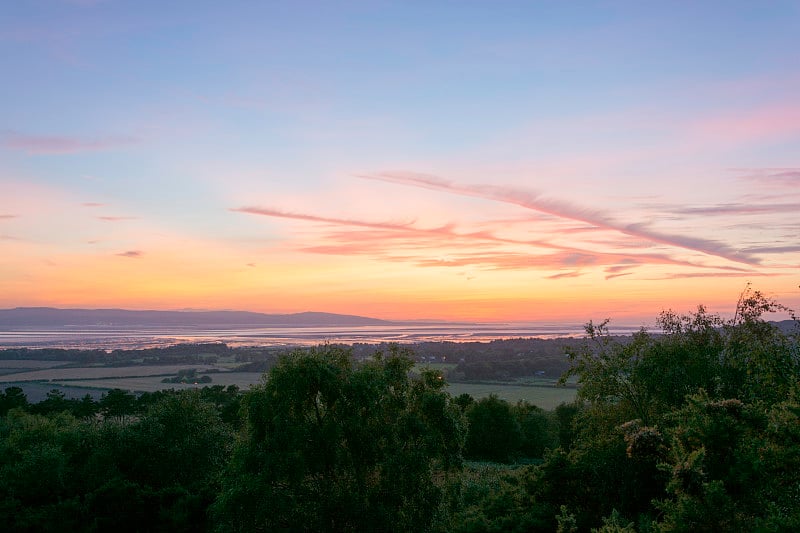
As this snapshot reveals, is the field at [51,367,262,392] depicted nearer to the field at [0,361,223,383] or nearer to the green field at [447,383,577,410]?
the field at [0,361,223,383]

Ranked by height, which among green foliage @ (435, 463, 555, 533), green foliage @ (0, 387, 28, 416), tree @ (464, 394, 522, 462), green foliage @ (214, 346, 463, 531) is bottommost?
tree @ (464, 394, 522, 462)

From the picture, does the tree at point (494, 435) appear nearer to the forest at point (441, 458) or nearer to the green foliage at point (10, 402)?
the forest at point (441, 458)

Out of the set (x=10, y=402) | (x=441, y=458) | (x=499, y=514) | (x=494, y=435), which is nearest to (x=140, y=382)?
(x=10, y=402)

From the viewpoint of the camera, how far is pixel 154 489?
32.8 metres

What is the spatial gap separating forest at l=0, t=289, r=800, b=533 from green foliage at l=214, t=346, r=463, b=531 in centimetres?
5

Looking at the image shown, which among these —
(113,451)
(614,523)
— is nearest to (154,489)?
(113,451)

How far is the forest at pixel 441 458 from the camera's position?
14.8 metres

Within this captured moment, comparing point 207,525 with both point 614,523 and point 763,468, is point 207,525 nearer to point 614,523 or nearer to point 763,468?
point 614,523

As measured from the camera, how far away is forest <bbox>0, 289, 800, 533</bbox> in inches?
584

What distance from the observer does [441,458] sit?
2173cm

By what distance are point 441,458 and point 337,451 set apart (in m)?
3.83

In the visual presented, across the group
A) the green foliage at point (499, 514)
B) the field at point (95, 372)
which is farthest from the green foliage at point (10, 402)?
the green foliage at point (499, 514)

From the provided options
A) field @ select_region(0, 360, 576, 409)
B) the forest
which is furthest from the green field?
the forest

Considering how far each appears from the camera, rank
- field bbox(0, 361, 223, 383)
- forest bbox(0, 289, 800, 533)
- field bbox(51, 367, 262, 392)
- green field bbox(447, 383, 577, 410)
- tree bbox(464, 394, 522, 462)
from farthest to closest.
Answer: field bbox(0, 361, 223, 383) < field bbox(51, 367, 262, 392) < green field bbox(447, 383, 577, 410) < tree bbox(464, 394, 522, 462) < forest bbox(0, 289, 800, 533)
